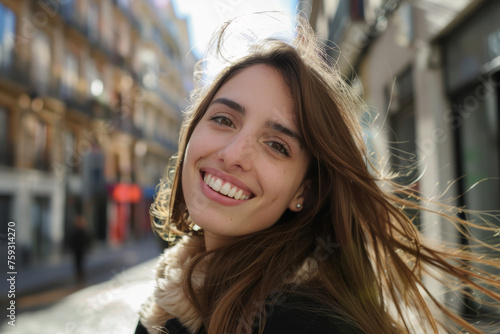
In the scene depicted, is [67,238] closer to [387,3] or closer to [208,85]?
[387,3]

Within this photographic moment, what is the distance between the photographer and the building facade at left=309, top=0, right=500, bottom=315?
3.92m

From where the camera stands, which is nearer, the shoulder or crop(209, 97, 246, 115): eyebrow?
the shoulder

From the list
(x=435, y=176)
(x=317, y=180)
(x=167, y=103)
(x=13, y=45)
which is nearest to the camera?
(x=317, y=180)

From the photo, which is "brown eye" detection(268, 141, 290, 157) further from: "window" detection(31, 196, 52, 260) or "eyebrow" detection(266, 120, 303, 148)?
"window" detection(31, 196, 52, 260)

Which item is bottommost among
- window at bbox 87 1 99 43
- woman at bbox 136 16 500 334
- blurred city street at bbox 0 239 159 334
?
blurred city street at bbox 0 239 159 334

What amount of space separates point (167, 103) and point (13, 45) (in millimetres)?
20920

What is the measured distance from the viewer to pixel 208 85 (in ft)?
6.28

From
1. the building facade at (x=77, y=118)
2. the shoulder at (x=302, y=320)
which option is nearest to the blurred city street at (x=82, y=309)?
the shoulder at (x=302, y=320)

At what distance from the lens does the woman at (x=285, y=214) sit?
1334 millimetres

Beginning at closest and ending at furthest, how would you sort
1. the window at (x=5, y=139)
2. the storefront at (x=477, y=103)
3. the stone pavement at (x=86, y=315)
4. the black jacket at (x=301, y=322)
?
the black jacket at (x=301, y=322) → the storefront at (x=477, y=103) → the stone pavement at (x=86, y=315) → the window at (x=5, y=139)

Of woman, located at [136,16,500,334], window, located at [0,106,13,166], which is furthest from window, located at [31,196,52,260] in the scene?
woman, located at [136,16,500,334]

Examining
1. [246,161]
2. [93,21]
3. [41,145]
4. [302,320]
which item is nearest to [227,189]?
[246,161]

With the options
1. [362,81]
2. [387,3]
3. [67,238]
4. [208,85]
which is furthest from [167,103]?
[208,85]

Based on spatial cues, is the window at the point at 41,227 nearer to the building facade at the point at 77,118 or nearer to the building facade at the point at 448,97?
the building facade at the point at 77,118
